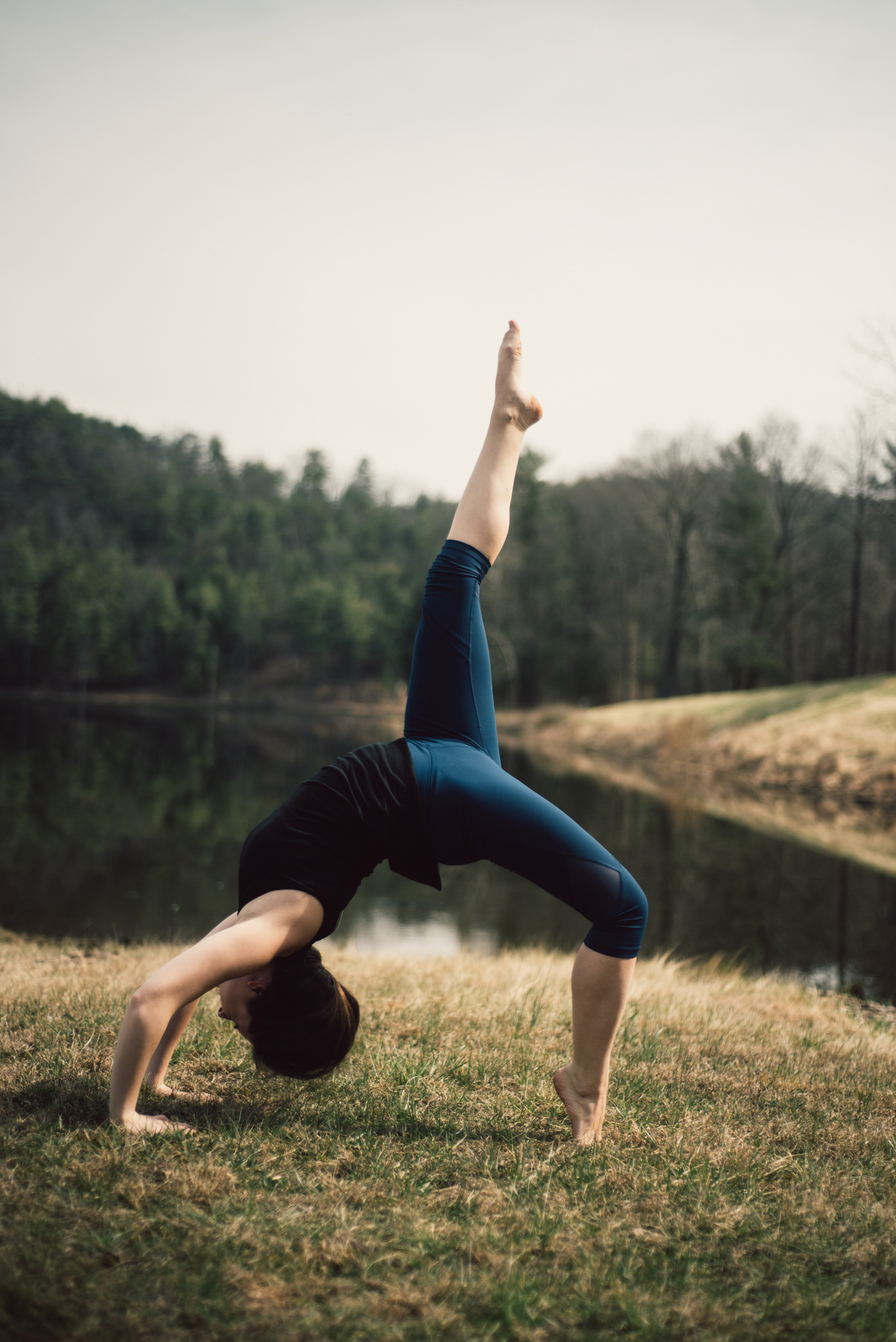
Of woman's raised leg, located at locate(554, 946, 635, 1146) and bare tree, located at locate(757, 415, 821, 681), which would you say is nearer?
woman's raised leg, located at locate(554, 946, 635, 1146)

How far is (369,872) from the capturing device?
2865 millimetres

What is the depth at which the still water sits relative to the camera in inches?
367

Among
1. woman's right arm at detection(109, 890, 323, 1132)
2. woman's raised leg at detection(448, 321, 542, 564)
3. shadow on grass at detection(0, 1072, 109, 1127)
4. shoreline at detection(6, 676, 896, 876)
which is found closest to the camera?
woman's right arm at detection(109, 890, 323, 1132)

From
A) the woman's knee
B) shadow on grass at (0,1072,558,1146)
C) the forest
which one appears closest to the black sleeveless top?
the woman's knee

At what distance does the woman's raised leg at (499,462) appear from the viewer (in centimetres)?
312

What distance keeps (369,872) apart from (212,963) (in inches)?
22.3

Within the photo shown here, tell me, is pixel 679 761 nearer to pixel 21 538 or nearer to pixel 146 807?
pixel 146 807

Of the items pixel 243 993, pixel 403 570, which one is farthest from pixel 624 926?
pixel 403 570

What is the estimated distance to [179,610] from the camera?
66.6 metres

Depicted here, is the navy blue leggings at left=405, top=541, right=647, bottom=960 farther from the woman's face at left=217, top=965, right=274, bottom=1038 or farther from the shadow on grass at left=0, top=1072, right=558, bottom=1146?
the shadow on grass at left=0, top=1072, right=558, bottom=1146

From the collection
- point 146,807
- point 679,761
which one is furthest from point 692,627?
point 146,807

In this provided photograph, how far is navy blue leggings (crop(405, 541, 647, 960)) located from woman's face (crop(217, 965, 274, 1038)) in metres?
0.66

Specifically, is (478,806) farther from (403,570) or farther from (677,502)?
(403,570)

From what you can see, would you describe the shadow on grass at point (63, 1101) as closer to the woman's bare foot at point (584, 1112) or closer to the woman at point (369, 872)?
the woman at point (369, 872)
